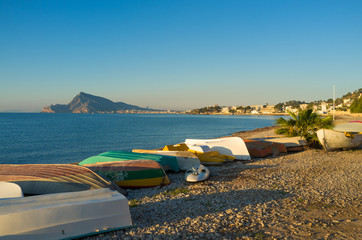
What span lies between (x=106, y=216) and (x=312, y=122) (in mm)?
14469

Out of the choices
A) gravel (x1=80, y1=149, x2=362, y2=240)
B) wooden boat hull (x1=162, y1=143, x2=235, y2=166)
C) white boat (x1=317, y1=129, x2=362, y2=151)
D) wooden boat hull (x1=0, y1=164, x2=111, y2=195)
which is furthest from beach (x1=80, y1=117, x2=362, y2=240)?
white boat (x1=317, y1=129, x2=362, y2=151)

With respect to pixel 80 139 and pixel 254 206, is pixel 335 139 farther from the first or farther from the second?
pixel 80 139

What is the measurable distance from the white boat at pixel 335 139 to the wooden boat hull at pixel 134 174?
939cm

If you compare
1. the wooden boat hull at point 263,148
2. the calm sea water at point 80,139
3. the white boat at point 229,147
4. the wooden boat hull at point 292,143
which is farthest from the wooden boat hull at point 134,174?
the calm sea water at point 80,139

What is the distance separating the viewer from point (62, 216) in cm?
434

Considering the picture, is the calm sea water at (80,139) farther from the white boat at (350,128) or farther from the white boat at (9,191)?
A: the white boat at (350,128)

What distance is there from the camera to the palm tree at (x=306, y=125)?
1553 centimetres

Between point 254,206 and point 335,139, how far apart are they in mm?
10030

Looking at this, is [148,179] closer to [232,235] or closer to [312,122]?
[232,235]

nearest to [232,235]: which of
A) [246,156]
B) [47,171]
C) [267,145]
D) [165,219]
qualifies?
[165,219]

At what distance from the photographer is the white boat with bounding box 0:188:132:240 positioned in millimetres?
4039

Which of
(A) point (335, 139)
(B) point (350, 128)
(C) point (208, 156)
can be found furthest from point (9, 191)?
(B) point (350, 128)

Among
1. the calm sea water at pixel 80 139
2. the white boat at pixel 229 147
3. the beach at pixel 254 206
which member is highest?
the white boat at pixel 229 147

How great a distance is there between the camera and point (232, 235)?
4.39 meters
